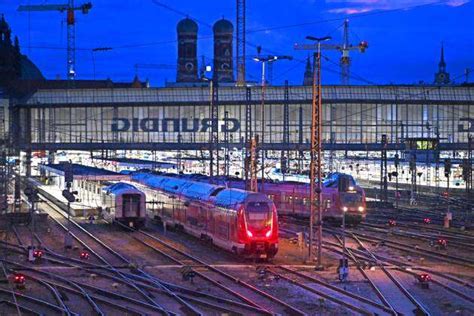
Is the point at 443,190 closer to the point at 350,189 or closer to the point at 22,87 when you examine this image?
the point at 350,189

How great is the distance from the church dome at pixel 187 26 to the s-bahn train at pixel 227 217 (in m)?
104

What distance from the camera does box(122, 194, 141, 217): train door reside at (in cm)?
4119

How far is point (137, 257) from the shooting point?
102ft

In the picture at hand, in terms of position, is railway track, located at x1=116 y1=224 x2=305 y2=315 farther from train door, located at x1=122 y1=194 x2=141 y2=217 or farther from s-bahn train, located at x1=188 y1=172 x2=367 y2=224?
s-bahn train, located at x1=188 y1=172 x2=367 y2=224

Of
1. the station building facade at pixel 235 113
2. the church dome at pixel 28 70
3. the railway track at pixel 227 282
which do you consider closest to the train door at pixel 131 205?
the railway track at pixel 227 282

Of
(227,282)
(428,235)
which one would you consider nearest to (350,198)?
(428,235)

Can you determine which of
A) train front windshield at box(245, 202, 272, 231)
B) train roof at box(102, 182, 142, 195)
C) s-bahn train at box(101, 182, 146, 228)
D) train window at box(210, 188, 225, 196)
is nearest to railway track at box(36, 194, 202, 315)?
s-bahn train at box(101, 182, 146, 228)

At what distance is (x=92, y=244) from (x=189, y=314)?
16825 mm

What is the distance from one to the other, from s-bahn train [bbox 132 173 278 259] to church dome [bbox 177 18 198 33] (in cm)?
10364

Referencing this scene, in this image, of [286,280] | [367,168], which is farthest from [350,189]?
[367,168]

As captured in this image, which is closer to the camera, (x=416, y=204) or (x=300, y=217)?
(x=300, y=217)

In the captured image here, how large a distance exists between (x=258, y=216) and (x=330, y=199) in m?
14.8

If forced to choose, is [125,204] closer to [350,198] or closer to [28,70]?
[350,198]

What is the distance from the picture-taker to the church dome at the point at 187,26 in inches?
5625
